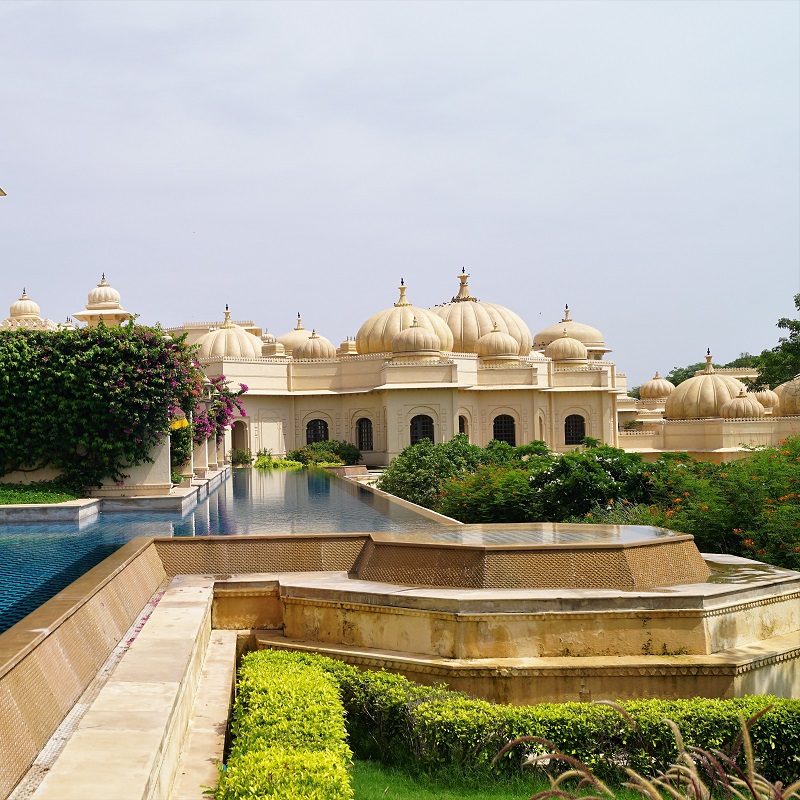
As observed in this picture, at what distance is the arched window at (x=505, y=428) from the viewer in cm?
3462

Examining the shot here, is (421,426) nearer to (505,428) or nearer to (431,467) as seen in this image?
(505,428)

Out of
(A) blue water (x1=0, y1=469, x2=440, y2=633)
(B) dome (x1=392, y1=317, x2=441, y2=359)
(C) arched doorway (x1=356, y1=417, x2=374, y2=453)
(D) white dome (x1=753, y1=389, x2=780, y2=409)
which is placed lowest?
(A) blue water (x1=0, y1=469, x2=440, y2=633)

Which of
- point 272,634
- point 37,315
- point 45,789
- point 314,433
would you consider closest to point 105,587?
point 272,634

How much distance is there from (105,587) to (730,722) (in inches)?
146

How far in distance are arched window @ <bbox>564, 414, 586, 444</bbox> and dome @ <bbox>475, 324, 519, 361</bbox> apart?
11.3 feet

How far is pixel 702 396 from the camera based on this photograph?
34.5 metres

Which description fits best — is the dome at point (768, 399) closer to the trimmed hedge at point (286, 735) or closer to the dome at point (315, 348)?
the dome at point (315, 348)

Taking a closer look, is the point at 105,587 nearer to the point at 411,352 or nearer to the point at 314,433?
the point at 411,352

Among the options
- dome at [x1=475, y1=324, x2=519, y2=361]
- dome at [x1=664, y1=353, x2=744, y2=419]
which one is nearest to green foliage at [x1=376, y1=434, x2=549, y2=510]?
dome at [x1=475, y1=324, x2=519, y2=361]

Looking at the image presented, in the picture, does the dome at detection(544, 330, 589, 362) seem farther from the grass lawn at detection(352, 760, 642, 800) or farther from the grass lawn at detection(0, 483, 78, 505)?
the grass lawn at detection(352, 760, 642, 800)

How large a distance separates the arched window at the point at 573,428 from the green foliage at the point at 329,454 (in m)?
8.59

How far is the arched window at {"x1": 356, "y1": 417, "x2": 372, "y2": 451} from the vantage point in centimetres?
3469

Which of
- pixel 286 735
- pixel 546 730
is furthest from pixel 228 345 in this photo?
pixel 286 735

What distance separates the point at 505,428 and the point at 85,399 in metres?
20.7
